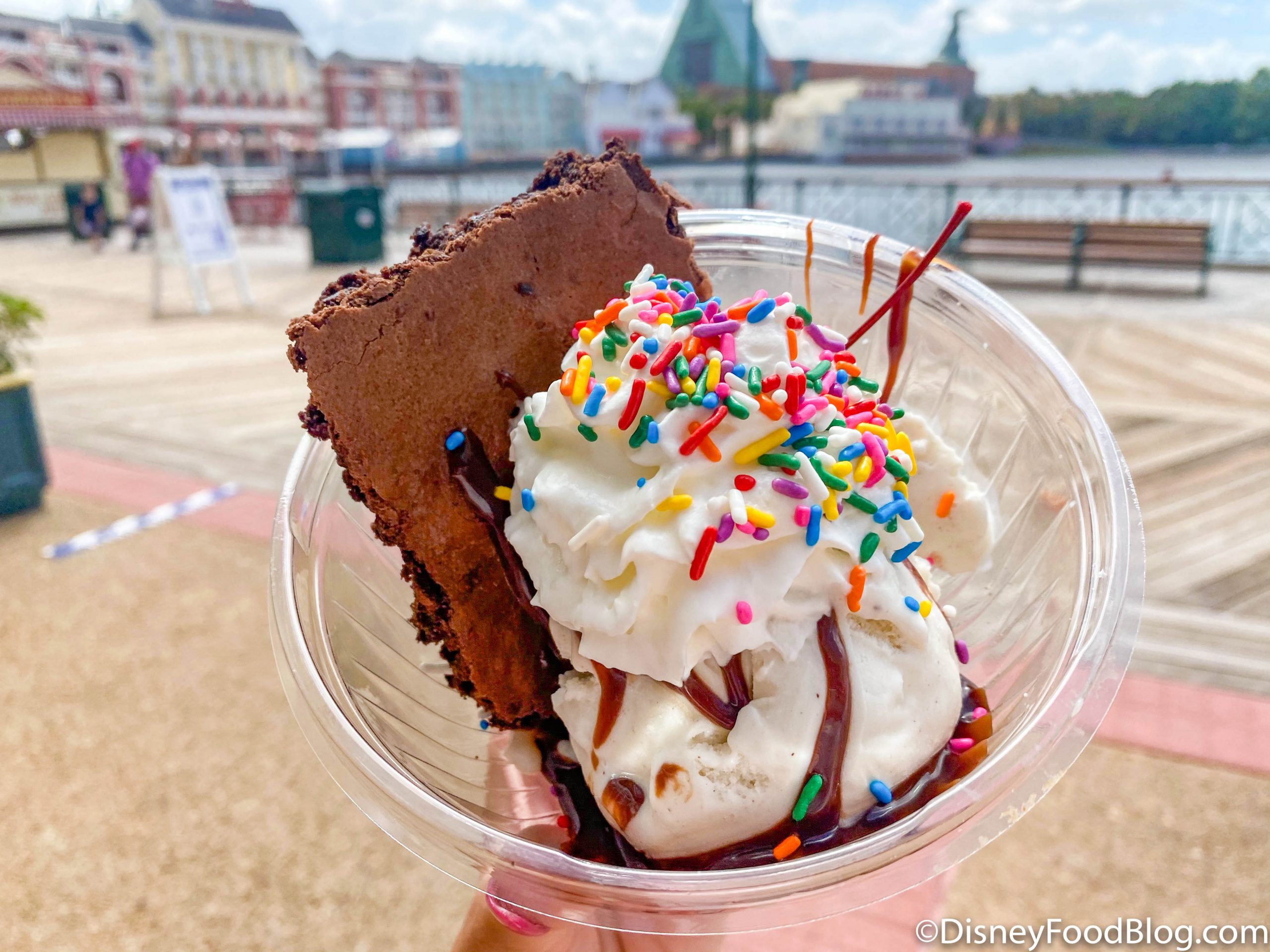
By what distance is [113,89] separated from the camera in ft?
37.5

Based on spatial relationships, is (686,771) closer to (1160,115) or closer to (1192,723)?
(1192,723)

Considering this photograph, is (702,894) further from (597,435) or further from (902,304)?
(902,304)

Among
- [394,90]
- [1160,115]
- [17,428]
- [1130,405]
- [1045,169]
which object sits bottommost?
[1130,405]

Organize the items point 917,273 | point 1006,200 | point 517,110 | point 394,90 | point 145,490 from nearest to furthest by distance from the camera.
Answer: point 917,273
point 145,490
point 1006,200
point 517,110
point 394,90

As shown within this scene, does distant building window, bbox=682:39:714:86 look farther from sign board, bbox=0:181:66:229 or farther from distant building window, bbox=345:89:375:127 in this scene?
sign board, bbox=0:181:66:229

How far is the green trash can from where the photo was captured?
9156 millimetres

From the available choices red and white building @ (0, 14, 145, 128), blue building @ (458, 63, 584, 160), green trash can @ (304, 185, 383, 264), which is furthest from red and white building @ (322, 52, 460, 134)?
green trash can @ (304, 185, 383, 264)

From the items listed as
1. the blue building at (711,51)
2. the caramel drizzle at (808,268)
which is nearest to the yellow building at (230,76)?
the blue building at (711,51)

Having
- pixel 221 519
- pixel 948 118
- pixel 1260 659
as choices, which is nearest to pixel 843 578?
pixel 1260 659

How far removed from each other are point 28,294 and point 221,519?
6.62 m

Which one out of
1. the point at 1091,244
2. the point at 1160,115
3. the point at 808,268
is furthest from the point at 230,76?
the point at 808,268

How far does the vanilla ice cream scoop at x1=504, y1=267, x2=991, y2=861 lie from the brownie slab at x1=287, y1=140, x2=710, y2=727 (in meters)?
0.07

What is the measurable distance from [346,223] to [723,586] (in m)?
9.38

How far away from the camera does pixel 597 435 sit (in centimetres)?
100
